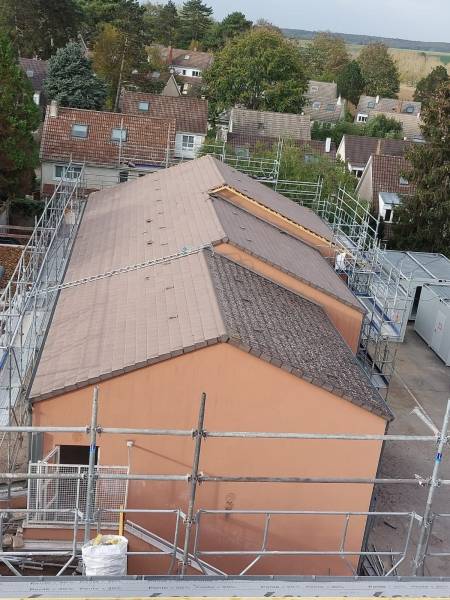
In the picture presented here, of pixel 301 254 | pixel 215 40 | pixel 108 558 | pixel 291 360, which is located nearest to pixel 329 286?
pixel 301 254

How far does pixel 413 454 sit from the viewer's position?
16.8m

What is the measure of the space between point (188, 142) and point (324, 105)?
107ft

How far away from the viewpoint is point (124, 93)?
139ft

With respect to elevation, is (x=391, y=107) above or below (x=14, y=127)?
above

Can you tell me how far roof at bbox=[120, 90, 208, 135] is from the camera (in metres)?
39.3

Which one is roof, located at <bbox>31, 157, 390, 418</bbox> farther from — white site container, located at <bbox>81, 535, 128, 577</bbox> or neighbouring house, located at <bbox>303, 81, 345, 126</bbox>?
neighbouring house, located at <bbox>303, 81, 345, 126</bbox>

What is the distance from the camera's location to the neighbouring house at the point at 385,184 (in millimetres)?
36594

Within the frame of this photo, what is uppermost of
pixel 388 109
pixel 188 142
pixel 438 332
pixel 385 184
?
pixel 388 109

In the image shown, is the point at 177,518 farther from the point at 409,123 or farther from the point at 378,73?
the point at 378,73

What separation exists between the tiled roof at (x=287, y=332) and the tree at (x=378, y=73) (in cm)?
7135

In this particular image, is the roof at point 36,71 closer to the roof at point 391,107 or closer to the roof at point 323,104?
the roof at point 323,104

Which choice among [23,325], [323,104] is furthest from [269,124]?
[23,325]

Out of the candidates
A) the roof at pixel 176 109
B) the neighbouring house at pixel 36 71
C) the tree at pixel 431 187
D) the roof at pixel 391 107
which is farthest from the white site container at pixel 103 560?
the roof at pixel 391 107

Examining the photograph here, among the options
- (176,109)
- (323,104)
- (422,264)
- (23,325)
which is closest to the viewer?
(23,325)
